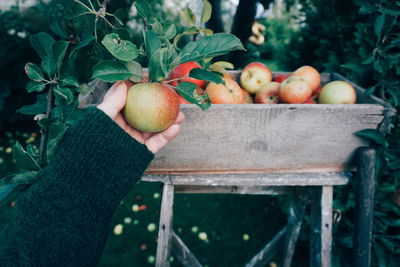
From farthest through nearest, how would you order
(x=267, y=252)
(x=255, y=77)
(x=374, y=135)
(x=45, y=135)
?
(x=267, y=252), (x=255, y=77), (x=374, y=135), (x=45, y=135)

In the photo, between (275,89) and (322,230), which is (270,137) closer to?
(275,89)

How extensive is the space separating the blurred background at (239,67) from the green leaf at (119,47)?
0.09 m

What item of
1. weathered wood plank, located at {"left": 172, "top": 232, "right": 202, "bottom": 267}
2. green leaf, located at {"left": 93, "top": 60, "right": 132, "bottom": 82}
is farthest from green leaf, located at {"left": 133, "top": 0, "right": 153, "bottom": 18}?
weathered wood plank, located at {"left": 172, "top": 232, "right": 202, "bottom": 267}

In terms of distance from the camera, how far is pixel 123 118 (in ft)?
3.02

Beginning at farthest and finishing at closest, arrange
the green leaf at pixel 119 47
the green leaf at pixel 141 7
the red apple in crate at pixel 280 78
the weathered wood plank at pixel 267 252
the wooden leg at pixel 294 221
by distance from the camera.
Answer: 1. the weathered wood plank at pixel 267 252
2. the wooden leg at pixel 294 221
3. the red apple in crate at pixel 280 78
4. the green leaf at pixel 141 7
5. the green leaf at pixel 119 47

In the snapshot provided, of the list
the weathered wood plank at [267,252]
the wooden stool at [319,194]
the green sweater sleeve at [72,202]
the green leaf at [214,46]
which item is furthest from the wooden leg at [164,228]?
the weathered wood plank at [267,252]

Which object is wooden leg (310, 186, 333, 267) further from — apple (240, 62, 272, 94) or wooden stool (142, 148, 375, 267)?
apple (240, 62, 272, 94)

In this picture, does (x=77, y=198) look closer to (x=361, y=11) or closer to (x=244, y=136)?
(x=244, y=136)

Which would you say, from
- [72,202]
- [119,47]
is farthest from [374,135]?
[72,202]

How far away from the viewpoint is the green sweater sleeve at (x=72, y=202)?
76cm

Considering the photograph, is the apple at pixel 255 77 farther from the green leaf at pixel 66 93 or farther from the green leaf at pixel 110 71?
the green leaf at pixel 66 93

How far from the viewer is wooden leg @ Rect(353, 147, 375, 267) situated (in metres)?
1.06

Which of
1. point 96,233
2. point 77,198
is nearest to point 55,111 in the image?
point 77,198

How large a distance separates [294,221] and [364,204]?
0.50 metres
